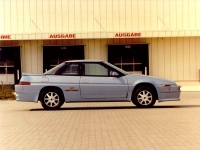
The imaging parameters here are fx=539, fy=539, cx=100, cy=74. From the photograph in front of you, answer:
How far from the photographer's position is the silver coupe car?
17109mm

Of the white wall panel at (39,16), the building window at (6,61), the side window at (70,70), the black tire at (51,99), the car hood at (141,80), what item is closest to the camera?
the car hood at (141,80)

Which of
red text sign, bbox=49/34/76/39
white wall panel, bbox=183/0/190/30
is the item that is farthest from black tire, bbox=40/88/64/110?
white wall panel, bbox=183/0/190/30

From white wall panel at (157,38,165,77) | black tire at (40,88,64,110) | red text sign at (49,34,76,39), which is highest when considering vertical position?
red text sign at (49,34,76,39)

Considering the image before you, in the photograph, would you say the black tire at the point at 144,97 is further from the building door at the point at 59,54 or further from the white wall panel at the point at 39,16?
the white wall panel at the point at 39,16

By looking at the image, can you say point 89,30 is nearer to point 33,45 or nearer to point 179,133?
point 33,45

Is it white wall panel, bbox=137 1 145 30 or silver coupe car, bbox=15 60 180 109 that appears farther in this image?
white wall panel, bbox=137 1 145 30

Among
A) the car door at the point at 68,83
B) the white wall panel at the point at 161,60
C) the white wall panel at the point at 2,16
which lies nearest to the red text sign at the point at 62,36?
the white wall panel at the point at 2,16

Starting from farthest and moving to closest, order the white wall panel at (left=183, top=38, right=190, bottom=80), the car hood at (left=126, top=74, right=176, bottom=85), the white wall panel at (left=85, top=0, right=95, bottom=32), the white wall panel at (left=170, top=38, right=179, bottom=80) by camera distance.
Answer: the white wall panel at (left=85, top=0, right=95, bottom=32) < the white wall panel at (left=170, top=38, right=179, bottom=80) < the white wall panel at (left=183, top=38, right=190, bottom=80) < the car hood at (left=126, top=74, right=176, bottom=85)

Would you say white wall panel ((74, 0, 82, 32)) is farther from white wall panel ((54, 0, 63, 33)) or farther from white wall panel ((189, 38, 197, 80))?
white wall panel ((189, 38, 197, 80))

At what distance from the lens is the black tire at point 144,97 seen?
1711cm

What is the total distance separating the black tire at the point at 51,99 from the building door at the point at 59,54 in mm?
11109

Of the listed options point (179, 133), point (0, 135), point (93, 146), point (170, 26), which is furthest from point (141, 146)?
point (170, 26)

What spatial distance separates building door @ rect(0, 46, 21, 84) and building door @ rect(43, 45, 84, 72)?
1446 mm

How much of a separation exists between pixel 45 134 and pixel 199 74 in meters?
17.9
